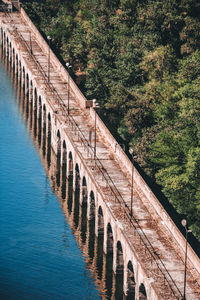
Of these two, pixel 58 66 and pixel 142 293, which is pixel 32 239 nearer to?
pixel 142 293

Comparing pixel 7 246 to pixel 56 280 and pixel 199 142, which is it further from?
pixel 199 142

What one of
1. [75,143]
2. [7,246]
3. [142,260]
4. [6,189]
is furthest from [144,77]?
[142,260]

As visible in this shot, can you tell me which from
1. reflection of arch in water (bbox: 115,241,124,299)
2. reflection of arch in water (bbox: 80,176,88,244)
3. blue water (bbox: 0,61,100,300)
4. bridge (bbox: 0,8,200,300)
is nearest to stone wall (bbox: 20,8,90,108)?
bridge (bbox: 0,8,200,300)

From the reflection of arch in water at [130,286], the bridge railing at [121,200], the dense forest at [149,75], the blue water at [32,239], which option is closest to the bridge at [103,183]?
the bridge railing at [121,200]

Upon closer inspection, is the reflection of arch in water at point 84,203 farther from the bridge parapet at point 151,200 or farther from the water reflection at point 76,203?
the bridge parapet at point 151,200

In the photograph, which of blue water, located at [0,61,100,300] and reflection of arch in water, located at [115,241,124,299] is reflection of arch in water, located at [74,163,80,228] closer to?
blue water, located at [0,61,100,300]
